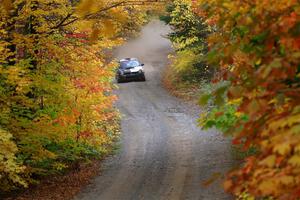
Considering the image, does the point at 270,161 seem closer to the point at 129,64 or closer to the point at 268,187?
the point at 268,187

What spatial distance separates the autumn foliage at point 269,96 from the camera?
366cm

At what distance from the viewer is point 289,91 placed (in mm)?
4094

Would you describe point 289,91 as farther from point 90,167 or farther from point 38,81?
point 90,167

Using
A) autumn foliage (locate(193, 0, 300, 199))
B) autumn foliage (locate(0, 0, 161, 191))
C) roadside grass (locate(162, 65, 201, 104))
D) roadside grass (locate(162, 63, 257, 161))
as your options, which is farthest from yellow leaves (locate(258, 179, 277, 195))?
roadside grass (locate(162, 65, 201, 104))

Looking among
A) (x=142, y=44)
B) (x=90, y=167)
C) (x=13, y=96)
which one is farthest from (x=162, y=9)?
(x=142, y=44)

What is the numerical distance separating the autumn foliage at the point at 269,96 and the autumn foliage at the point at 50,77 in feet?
27.2

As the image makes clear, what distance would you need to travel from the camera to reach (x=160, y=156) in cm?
1994

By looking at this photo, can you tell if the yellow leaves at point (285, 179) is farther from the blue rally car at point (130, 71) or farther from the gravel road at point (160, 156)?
the blue rally car at point (130, 71)

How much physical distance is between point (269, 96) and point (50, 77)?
11.5 metres

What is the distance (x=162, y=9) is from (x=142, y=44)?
42838 millimetres

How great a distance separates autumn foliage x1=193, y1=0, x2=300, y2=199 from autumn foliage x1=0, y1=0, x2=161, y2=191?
27.2 feet

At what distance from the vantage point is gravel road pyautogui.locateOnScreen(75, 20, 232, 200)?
1537 centimetres

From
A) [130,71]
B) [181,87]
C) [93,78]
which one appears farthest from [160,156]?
[130,71]

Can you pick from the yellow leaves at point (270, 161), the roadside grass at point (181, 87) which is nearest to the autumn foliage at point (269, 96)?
the yellow leaves at point (270, 161)
